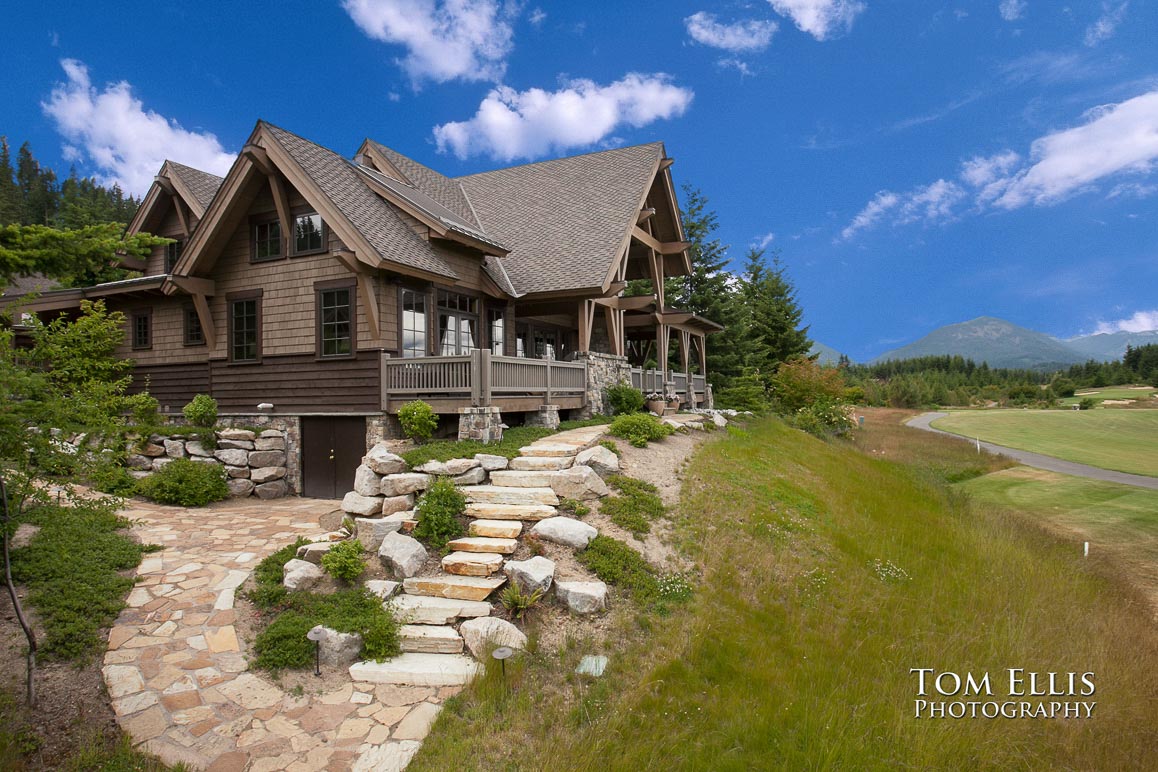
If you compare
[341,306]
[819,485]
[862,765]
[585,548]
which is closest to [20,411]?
[585,548]

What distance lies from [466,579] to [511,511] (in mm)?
1513

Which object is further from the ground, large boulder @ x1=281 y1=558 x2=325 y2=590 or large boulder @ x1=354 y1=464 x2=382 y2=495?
large boulder @ x1=354 y1=464 x2=382 y2=495

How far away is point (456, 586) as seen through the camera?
20.8 ft

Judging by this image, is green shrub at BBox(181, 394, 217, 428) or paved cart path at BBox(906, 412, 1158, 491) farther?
paved cart path at BBox(906, 412, 1158, 491)

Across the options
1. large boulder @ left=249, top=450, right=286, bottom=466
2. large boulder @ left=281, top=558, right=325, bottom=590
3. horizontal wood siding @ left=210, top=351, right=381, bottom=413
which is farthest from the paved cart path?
large boulder @ left=249, top=450, right=286, bottom=466

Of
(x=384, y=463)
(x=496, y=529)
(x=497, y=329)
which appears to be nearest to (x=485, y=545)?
(x=496, y=529)

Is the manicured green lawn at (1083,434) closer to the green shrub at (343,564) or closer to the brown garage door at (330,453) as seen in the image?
the green shrub at (343,564)

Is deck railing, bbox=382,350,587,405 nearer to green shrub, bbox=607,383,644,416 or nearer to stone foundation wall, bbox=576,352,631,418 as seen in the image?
stone foundation wall, bbox=576,352,631,418

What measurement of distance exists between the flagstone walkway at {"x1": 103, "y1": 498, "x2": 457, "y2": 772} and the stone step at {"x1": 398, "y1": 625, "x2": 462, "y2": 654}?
0.55 metres

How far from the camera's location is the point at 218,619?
6.15 meters

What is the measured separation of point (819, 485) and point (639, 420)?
4596 mm

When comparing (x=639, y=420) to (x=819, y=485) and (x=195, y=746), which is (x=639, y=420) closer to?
(x=819, y=485)

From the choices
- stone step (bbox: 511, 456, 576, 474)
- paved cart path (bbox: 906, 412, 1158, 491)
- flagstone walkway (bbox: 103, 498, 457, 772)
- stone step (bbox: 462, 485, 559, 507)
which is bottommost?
paved cart path (bbox: 906, 412, 1158, 491)

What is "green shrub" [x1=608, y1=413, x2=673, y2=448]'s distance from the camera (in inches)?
458
